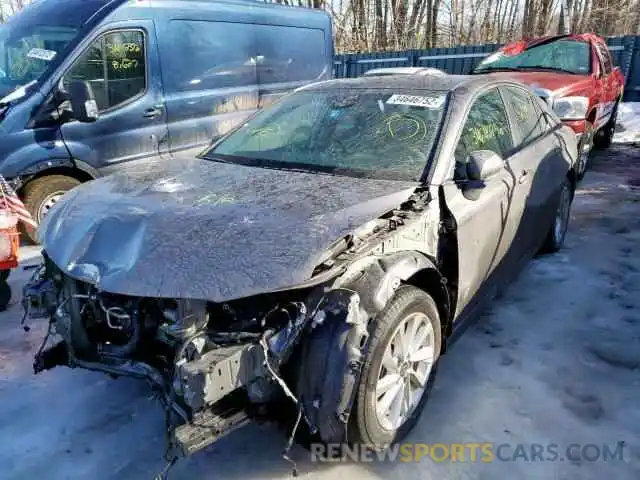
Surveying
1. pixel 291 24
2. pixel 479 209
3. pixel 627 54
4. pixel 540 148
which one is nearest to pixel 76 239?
pixel 479 209

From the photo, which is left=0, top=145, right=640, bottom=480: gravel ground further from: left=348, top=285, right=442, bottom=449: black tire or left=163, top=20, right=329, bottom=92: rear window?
left=163, top=20, right=329, bottom=92: rear window

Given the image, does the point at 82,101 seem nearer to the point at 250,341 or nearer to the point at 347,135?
the point at 347,135

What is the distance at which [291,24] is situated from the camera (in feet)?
23.2

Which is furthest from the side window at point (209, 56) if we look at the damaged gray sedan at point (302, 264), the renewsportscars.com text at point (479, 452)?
the renewsportscars.com text at point (479, 452)

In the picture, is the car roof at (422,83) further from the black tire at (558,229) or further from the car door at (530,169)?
the black tire at (558,229)

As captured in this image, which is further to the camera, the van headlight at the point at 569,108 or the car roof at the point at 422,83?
the van headlight at the point at 569,108

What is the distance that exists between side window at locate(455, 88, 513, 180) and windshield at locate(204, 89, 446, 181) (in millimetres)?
180

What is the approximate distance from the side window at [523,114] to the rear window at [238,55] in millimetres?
3505

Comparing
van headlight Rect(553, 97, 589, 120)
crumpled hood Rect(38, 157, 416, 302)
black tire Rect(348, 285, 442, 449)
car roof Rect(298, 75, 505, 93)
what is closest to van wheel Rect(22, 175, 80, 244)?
crumpled hood Rect(38, 157, 416, 302)

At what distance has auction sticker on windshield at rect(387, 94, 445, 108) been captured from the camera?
3.25 metres

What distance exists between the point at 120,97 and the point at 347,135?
128 inches

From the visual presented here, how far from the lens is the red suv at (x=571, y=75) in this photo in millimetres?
6367

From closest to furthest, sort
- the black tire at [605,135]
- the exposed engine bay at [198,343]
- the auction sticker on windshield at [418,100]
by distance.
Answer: the exposed engine bay at [198,343], the auction sticker on windshield at [418,100], the black tire at [605,135]

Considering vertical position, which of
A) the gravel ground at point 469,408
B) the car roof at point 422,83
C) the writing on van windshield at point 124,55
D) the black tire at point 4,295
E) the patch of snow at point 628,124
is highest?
the writing on van windshield at point 124,55
